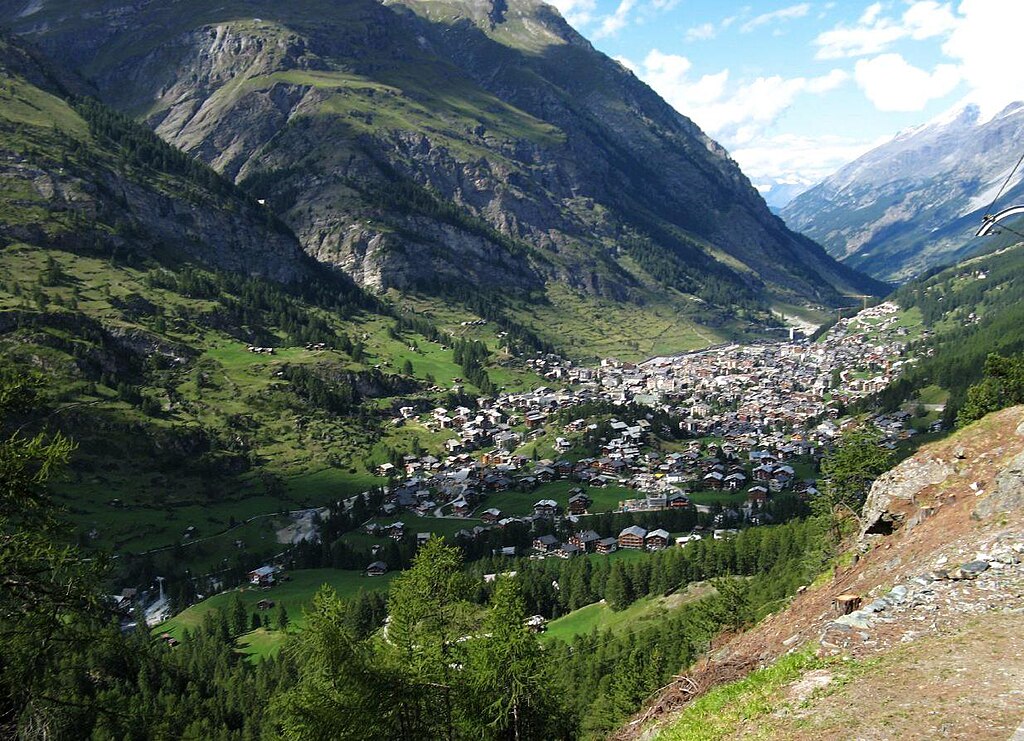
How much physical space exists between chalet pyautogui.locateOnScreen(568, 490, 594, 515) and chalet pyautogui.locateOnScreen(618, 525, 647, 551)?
18395mm

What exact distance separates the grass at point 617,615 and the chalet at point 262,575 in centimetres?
5657

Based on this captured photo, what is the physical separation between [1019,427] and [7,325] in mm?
213601

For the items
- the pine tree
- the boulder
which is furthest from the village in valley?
the boulder

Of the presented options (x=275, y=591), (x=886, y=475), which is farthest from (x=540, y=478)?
(x=886, y=475)

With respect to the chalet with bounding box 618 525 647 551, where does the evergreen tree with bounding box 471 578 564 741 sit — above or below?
above

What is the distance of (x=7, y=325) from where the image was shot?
171500 mm

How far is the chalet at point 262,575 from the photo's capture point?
4738 inches

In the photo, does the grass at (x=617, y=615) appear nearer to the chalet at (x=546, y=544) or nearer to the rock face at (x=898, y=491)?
the chalet at (x=546, y=544)

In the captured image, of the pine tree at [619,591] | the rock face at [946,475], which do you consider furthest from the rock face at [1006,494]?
the pine tree at [619,591]

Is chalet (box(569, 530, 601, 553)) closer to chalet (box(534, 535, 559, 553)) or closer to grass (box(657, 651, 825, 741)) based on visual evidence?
chalet (box(534, 535, 559, 553))

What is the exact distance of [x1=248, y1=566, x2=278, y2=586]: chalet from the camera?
395 feet

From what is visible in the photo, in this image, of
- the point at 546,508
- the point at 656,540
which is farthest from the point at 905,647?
the point at 546,508

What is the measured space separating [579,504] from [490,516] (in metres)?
20.5

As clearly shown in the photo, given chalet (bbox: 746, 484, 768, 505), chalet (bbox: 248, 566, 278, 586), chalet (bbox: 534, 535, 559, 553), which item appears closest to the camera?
chalet (bbox: 248, 566, 278, 586)
